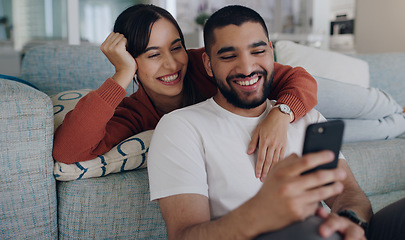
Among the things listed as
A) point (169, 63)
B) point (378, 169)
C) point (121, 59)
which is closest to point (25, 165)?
point (121, 59)

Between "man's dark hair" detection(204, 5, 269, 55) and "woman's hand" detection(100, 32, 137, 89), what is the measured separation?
26 cm

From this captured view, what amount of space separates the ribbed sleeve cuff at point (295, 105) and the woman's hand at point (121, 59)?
48 centimetres

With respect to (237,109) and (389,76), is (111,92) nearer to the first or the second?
(237,109)

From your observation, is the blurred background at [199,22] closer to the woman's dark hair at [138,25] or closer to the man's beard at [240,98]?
the woman's dark hair at [138,25]

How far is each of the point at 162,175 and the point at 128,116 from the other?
45cm

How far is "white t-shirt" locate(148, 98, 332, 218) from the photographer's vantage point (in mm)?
780

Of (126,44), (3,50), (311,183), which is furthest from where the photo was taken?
(3,50)

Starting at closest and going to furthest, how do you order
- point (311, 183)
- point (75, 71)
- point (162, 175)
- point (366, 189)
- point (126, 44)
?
point (311, 183)
point (162, 175)
point (126, 44)
point (366, 189)
point (75, 71)

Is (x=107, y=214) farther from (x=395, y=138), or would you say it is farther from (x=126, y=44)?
(x=395, y=138)

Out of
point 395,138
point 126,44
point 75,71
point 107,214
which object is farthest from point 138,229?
point 395,138

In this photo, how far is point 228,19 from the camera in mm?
967

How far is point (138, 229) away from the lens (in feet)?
3.25

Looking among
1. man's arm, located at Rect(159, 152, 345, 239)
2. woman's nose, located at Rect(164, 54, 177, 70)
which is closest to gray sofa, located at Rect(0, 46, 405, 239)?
woman's nose, located at Rect(164, 54, 177, 70)

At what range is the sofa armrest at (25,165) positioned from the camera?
35.2 inches
